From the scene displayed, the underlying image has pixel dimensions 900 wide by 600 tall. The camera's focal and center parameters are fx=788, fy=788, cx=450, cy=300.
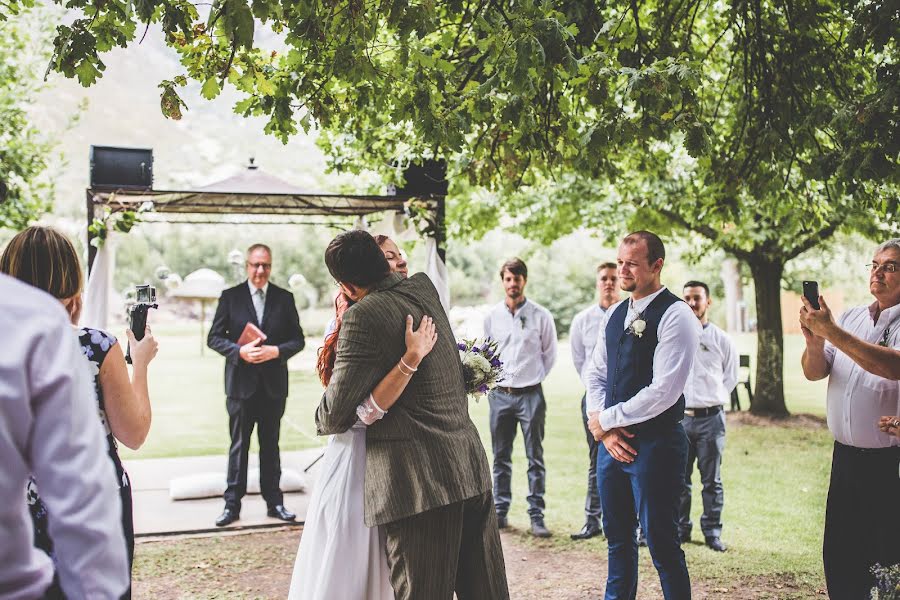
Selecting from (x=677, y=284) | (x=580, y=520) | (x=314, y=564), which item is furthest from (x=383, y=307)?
(x=677, y=284)

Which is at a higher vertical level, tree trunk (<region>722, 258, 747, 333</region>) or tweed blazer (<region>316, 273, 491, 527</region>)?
tree trunk (<region>722, 258, 747, 333</region>)

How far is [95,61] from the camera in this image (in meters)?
4.14

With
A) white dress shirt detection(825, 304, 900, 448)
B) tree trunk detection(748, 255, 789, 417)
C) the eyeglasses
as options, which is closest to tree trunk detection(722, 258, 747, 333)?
tree trunk detection(748, 255, 789, 417)

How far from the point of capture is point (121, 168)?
7.04 m

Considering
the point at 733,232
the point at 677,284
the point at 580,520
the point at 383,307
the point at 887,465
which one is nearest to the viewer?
the point at 383,307

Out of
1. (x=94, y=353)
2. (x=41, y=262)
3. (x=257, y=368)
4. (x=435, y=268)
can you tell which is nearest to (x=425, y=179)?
(x=435, y=268)

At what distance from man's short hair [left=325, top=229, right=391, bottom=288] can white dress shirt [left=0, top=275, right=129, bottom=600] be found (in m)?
2.03

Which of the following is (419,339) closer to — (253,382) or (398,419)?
(398,419)

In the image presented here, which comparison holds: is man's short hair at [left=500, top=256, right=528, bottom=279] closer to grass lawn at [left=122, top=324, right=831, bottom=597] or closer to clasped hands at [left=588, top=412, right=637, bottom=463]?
grass lawn at [left=122, top=324, right=831, bottom=597]

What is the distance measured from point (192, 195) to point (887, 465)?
5952mm

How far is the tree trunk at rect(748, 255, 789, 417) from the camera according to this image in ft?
50.8

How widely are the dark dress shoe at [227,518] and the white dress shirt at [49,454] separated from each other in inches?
234

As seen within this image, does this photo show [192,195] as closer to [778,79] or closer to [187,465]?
[187,465]

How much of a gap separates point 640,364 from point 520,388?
3.11 meters
